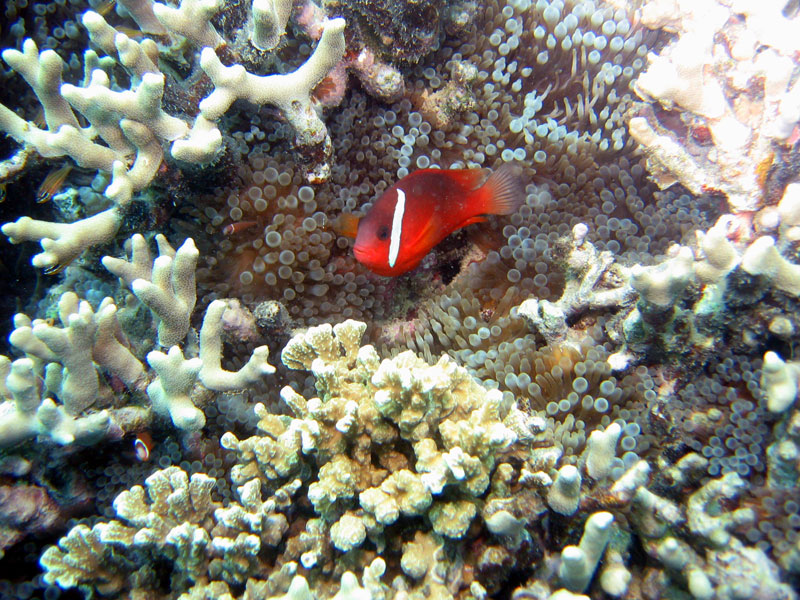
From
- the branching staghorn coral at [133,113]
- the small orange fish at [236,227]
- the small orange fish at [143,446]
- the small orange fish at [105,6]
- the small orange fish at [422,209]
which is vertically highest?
the small orange fish at [105,6]

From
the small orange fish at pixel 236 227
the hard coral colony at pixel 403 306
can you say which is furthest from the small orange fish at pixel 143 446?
the small orange fish at pixel 236 227

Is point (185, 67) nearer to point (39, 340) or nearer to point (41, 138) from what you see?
point (41, 138)

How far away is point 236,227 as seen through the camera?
8.47 ft

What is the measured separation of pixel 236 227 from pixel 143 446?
1.20m

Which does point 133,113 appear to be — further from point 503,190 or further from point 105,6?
point 503,190

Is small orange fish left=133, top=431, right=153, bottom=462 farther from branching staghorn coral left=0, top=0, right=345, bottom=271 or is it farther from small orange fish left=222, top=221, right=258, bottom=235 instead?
small orange fish left=222, top=221, right=258, bottom=235

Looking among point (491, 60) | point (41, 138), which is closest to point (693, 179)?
point (491, 60)

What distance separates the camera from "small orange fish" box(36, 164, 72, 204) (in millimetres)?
2775

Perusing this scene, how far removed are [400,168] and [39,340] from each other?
1990mm

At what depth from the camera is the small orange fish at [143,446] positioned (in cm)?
225

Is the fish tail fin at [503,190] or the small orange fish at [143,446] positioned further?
the fish tail fin at [503,190]

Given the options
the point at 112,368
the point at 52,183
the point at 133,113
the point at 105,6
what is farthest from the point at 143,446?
the point at 105,6

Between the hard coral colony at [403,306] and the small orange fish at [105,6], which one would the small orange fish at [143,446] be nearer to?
the hard coral colony at [403,306]

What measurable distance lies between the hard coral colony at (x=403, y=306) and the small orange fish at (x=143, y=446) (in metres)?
0.01
